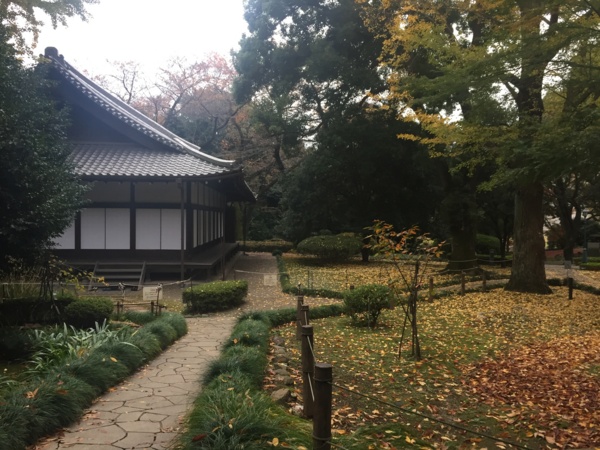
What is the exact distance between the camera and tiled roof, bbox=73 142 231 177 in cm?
1480

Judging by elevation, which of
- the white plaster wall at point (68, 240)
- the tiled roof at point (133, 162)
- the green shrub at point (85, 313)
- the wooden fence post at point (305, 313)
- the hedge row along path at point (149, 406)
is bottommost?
the hedge row along path at point (149, 406)

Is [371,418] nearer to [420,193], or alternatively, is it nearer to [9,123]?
[9,123]

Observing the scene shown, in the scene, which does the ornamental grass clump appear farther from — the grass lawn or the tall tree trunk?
the tall tree trunk

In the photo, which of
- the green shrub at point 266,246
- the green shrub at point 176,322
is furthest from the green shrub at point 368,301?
the green shrub at point 266,246

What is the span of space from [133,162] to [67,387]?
12.0m

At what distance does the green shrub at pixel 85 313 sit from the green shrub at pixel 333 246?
16499 millimetres

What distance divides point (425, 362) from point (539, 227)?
1020cm

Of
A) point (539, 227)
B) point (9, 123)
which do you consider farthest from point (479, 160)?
point (9, 123)

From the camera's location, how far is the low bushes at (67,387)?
405 cm

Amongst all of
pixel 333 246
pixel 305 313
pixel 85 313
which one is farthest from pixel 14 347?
pixel 333 246

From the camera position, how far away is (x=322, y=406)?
3277mm

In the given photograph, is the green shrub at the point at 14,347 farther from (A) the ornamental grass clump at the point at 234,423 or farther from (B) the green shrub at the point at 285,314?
(A) the ornamental grass clump at the point at 234,423

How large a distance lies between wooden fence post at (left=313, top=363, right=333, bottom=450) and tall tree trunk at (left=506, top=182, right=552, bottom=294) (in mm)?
14078

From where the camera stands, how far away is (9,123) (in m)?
6.27
